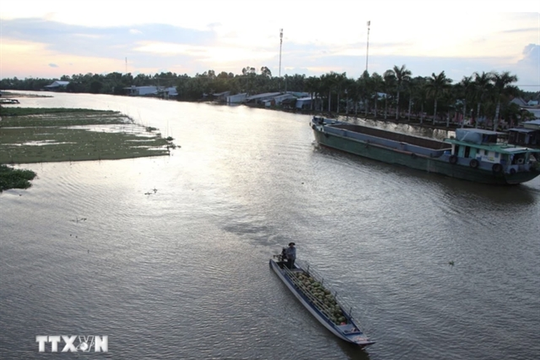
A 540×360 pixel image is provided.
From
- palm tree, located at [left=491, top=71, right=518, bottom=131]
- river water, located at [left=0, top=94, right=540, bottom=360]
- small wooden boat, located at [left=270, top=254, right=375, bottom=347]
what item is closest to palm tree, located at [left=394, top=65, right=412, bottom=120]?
palm tree, located at [left=491, top=71, right=518, bottom=131]

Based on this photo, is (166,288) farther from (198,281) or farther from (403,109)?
(403,109)

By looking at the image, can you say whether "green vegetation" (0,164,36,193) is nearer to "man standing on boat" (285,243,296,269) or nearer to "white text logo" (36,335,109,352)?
"white text logo" (36,335,109,352)

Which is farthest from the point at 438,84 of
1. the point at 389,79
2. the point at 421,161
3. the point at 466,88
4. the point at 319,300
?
the point at 319,300

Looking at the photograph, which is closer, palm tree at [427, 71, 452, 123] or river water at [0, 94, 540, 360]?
river water at [0, 94, 540, 360]

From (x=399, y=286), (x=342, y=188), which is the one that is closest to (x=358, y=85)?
(x=342, y=188)

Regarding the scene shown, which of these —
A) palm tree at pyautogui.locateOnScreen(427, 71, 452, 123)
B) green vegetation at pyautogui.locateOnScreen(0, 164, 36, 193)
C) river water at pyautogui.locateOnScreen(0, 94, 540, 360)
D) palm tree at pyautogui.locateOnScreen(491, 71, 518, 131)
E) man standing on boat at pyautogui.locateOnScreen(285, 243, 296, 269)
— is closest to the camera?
river water at pyautogui.locateOnScreen(0, 94, 540, 360)

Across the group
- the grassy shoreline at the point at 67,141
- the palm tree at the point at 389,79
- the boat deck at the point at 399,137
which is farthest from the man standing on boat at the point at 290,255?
the palm tree at the point at 389,79

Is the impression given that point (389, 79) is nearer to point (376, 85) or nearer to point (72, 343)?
point (376, 85)
